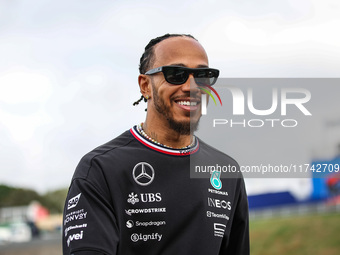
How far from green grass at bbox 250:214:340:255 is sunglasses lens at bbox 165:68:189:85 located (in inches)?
1163

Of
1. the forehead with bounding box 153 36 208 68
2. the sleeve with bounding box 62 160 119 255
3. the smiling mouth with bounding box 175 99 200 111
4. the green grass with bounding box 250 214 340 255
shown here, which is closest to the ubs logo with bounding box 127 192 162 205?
the sleeve with bounding box 62 160 119 255

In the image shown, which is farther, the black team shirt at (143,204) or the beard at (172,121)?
the beard at (172,121)

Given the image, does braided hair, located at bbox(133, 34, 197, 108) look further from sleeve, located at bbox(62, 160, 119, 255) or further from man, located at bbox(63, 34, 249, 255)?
sleeve, located at bbox(62, 160, 119, 255)

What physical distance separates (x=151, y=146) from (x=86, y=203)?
65 cm

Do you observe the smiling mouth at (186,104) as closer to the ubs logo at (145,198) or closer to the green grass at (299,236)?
the ubs logo at (145,198)

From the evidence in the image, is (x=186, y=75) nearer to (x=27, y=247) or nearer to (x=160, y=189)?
(x=160, y=189)

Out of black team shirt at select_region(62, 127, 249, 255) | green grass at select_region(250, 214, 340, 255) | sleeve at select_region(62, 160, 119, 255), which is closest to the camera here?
sleeve at select_region(62, 160, 119, 255)

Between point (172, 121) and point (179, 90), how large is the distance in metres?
0.22

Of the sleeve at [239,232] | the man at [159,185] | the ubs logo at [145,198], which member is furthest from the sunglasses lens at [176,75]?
the sleeve at [239,232]

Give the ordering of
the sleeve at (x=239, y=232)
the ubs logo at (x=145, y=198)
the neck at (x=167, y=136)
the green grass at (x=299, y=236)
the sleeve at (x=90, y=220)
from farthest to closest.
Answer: the green grass at (x=299, y=236), the sleeve at (x=239, y=232), the neck at (x=167, y=136), the ubs logo at (x=145, y=198), the sleeve at (x=90, y=220)

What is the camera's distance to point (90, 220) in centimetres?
323

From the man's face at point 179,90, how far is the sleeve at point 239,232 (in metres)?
0.76

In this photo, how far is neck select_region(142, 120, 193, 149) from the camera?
3.67 meters

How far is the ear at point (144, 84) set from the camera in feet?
12.3
